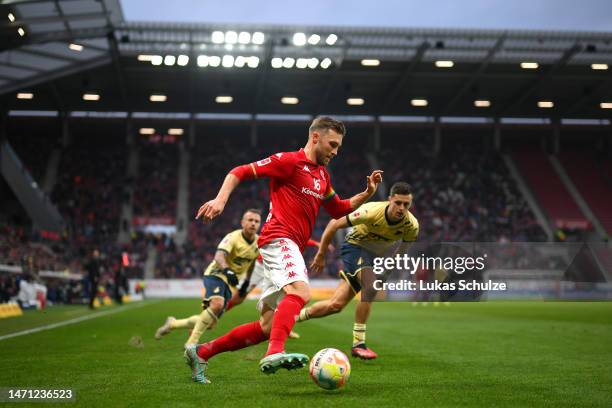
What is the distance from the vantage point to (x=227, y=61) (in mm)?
39188

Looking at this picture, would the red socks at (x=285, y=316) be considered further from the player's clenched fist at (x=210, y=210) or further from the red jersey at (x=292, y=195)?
the player's clenched fist at (x=210, y=210)

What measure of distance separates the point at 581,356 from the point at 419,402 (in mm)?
4584

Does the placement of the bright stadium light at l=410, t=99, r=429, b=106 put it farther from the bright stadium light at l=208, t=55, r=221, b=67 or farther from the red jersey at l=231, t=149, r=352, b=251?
the red jersey at l=231, t=149, r=352, b=251

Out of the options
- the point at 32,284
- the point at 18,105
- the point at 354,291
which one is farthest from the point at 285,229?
the point at 18,105

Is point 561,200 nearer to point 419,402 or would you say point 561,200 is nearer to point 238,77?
point 238,77

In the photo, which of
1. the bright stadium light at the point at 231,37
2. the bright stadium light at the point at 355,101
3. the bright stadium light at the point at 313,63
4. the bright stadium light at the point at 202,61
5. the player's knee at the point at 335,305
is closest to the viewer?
the player's knee at the point at 335,305

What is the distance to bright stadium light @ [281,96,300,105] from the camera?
45513 mm

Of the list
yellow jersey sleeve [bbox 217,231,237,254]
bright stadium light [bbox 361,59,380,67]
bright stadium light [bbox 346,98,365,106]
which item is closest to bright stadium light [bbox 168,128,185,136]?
bright stadium light [bbox 346,98,365,106]

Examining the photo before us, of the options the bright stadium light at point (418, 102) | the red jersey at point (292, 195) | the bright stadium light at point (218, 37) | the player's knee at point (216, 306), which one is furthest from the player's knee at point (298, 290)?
the bright stadium light at point (418, 102)

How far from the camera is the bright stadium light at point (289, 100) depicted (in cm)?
4551

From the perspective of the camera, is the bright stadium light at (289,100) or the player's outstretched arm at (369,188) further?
the bright stadium light at (289,100)

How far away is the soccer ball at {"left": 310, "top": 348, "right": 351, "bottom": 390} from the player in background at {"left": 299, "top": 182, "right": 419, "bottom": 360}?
8.59ft

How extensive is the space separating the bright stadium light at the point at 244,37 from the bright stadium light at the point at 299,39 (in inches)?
93.0

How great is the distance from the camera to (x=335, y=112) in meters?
49.2
